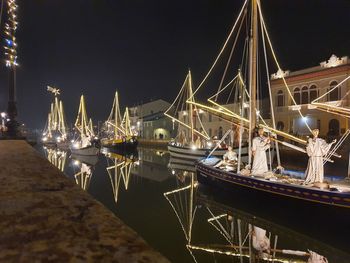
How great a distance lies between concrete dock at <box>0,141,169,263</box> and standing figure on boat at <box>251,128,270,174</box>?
1374cm

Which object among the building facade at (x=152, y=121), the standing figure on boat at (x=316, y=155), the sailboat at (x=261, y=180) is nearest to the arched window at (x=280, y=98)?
the sailboat at (x=261, y=180)

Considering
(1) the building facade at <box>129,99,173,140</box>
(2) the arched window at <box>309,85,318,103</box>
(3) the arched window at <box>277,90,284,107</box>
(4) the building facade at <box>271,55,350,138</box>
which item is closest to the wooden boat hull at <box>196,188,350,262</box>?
(4) the building facade at <box>271,55,350,138</box>

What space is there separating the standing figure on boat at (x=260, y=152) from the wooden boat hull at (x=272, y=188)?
2.84ft

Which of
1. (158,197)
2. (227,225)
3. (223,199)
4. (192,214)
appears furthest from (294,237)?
(158,197)

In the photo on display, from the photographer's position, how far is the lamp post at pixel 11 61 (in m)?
24.8

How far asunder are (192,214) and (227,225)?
91.0 inches

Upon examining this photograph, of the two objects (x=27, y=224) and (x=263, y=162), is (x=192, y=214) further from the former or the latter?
(x=27, y=224)

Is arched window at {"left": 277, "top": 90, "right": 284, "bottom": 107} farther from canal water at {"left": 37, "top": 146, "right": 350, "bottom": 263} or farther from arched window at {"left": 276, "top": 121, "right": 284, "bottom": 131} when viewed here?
canal water at {"left": 37, "top": 146, "right": 350, "bottom": 263}

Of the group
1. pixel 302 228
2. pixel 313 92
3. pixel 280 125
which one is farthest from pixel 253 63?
pixel 280 125

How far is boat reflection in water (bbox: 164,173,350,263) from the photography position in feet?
32.6

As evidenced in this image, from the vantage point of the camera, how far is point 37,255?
68.8 inches

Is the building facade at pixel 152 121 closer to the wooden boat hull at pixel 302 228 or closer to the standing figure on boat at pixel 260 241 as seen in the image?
the wooden boat hull at pixel 302 228

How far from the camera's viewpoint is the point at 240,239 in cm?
1162

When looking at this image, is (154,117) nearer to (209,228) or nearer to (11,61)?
(11,61)
